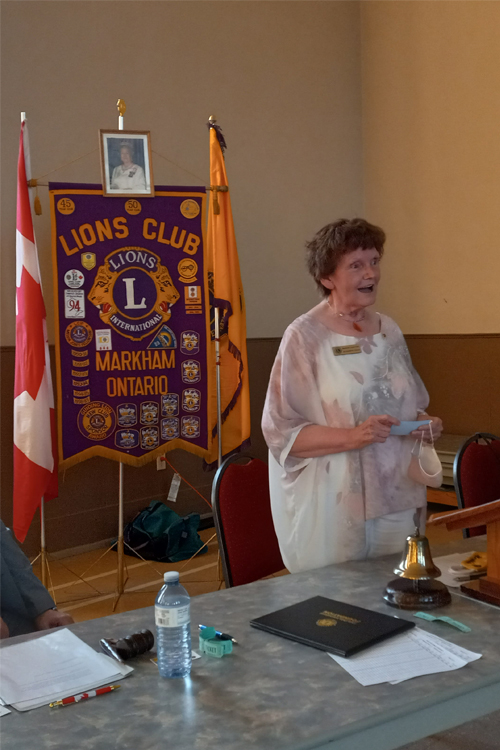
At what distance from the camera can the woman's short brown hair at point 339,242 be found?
7.61 ft

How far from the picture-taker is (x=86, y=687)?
131 cm

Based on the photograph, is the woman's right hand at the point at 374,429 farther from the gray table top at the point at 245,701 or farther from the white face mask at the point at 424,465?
the gray table top at the point at 245,701

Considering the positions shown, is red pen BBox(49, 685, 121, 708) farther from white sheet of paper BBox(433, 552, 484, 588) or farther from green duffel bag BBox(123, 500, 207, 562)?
green duffel bag BBox(123, 500, 207, 562)

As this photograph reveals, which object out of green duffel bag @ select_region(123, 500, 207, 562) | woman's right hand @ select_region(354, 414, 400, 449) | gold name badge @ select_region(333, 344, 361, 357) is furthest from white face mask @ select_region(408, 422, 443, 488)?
green duffel bag @ select_region(123, 500, 207, 562)

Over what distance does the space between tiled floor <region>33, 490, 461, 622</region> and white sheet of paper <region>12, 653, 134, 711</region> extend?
8.20 ft

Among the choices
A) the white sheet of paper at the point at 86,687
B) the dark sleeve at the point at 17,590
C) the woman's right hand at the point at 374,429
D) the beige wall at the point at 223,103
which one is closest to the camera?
the white sheet of paper at the point at 86,687

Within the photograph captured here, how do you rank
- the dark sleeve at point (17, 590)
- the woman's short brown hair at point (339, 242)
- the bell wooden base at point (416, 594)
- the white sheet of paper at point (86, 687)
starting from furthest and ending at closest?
the woman's short brown hair at point (339, 242), the dark sleeve at point (17, 590), the bell wooden base at point (416, 594), the white sheet of paper at point (86, 687)

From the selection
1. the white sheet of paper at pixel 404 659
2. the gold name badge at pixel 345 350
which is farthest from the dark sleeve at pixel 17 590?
the gold name badge at pixel 345 350

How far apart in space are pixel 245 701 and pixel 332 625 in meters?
0.35

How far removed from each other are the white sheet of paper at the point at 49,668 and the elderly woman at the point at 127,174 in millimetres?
2975

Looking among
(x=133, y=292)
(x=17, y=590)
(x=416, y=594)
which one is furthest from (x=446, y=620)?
(x=133, y=292)

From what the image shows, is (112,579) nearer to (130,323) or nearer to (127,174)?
(130,323)

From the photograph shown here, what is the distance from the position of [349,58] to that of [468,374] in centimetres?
308

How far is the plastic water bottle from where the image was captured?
4.45ft
